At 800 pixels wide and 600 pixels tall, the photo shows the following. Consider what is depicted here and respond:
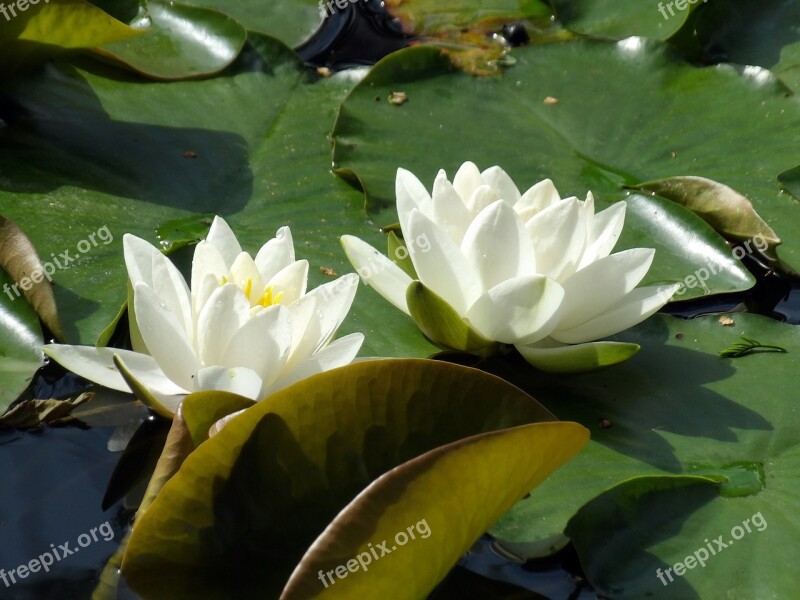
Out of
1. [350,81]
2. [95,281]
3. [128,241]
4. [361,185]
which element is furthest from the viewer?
[350,81]

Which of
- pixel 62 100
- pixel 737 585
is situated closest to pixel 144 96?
pixel 62 100

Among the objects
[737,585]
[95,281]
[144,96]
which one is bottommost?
[737,585]

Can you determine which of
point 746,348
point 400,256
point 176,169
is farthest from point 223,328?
point 746,348

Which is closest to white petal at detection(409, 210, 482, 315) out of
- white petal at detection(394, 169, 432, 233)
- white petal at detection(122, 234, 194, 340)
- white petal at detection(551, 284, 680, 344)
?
white petal at detection(394, 169, 432, 233)

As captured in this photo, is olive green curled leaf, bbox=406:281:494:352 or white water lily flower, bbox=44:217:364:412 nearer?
white water lily flower, bbox=44:217:364:412

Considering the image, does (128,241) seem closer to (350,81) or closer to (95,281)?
(95,281)
